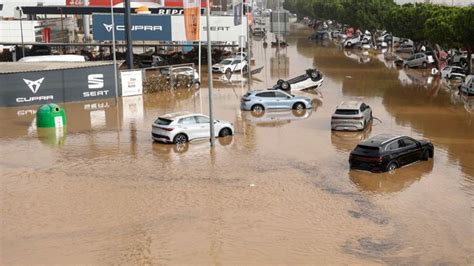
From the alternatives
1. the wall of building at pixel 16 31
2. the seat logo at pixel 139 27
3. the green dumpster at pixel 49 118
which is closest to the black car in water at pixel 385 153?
the green dumpster at pixel 49 118

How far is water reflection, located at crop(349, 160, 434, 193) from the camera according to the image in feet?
69.5

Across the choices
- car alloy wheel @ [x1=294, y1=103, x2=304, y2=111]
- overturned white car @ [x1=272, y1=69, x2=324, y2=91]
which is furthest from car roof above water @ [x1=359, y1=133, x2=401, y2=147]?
overturned white car @ [x1=272, y1=69, x2=324, y2=91]

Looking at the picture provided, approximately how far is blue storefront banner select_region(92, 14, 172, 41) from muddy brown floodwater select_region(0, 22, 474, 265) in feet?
81.8

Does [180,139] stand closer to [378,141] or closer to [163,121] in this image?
[163,121]

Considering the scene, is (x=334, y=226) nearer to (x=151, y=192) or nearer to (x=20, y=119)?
(x=151, y=192)

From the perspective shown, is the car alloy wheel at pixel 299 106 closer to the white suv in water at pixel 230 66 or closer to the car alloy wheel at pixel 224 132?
the car alloy wheel at pixel 224 132

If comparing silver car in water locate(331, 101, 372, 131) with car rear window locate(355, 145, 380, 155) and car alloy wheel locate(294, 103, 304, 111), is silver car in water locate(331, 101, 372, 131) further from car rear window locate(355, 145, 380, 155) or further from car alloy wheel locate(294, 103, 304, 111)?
car rear window locate(355, 145, 380, 155)

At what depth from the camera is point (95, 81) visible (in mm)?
40938

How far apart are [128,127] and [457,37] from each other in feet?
97.3

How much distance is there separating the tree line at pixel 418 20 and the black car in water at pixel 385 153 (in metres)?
27.2

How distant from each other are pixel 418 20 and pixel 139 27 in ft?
91.8

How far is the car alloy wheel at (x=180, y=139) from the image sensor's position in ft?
91.5

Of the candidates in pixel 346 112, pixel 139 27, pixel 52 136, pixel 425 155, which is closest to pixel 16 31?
pixel 139 27

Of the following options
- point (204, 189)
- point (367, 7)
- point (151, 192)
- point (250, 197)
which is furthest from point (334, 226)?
point (367, 7)
